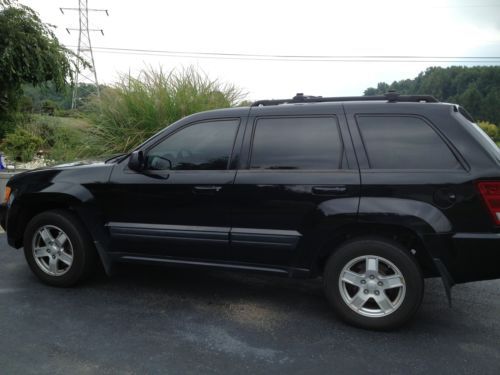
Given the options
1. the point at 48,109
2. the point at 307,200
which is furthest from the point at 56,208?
the point at 48,109

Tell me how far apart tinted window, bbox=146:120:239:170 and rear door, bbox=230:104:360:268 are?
191mm

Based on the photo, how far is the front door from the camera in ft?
12.7

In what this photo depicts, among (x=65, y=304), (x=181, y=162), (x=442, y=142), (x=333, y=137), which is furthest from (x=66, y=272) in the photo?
(x=442, y=142)

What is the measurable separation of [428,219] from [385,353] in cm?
101

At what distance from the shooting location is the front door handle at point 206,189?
151 inches

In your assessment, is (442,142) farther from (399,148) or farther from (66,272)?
(66,272)

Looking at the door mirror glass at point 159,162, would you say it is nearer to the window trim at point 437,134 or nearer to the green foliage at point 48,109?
the window trim at point 437,134

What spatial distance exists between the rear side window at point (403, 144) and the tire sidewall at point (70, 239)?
2.74 metres

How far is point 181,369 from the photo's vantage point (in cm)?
297

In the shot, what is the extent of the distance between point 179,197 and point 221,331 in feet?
Answer: 3.84

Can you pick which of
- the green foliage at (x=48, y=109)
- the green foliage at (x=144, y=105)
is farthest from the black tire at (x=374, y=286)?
the green foliage at (x=48, y=109)

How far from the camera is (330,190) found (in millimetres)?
3545

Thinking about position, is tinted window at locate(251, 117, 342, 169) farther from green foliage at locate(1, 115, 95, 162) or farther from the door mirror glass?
green foliage at locate(1, 115, 95, 162)

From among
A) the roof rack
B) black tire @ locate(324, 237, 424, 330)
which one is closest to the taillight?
black tire @ locate(324, 237, 424, 330)
